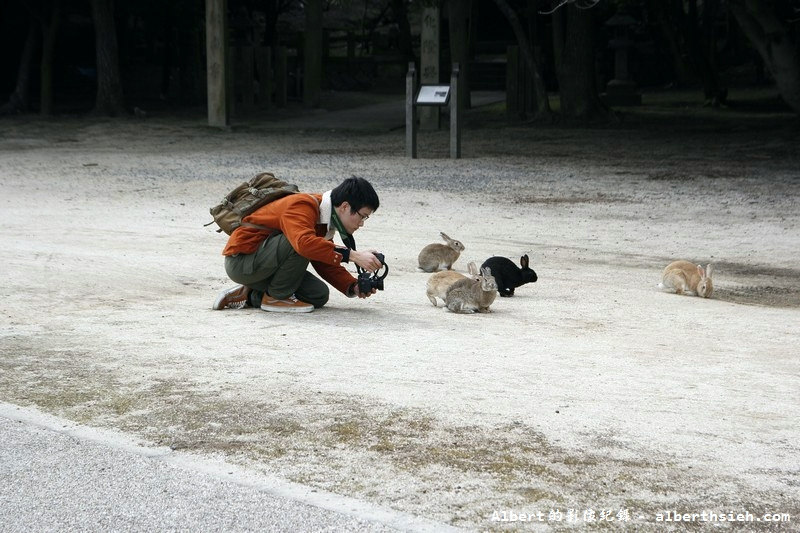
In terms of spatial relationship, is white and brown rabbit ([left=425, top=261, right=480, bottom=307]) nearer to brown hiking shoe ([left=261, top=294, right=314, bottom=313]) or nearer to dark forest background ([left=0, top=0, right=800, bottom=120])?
brown hiking shoe ([left=261, top=294, right=314, bottom=313])

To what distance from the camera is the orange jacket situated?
6219 mm

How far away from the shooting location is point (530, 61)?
2216cm

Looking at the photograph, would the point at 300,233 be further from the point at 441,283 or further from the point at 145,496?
the point at 145,496

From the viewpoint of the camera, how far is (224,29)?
21203 millimetres

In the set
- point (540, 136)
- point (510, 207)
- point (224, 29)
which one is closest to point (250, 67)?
point (224, 29)

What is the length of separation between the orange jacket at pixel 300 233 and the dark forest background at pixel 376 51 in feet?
42.7

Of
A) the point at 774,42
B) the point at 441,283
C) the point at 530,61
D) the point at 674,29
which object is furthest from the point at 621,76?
the point at 441,283

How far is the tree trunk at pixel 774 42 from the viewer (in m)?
17.5

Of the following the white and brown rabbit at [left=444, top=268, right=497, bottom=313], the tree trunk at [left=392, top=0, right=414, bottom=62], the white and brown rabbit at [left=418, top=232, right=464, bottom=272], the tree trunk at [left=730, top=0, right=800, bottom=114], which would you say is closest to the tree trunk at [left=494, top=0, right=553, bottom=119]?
the tree trunk at [left=730, top=0, right=800, bottom=114]

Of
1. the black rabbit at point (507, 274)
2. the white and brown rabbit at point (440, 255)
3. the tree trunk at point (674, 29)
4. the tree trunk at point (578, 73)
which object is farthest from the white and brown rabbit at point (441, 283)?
the tree trunk at point (674, 29)

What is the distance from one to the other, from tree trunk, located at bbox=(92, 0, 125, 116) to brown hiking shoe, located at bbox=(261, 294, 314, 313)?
1956 cm

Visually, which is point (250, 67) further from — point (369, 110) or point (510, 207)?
point (510, 207)

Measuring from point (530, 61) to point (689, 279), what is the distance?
14.9 m

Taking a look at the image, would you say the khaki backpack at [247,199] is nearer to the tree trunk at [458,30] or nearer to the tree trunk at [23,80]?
the tree trunk at [458,30]
